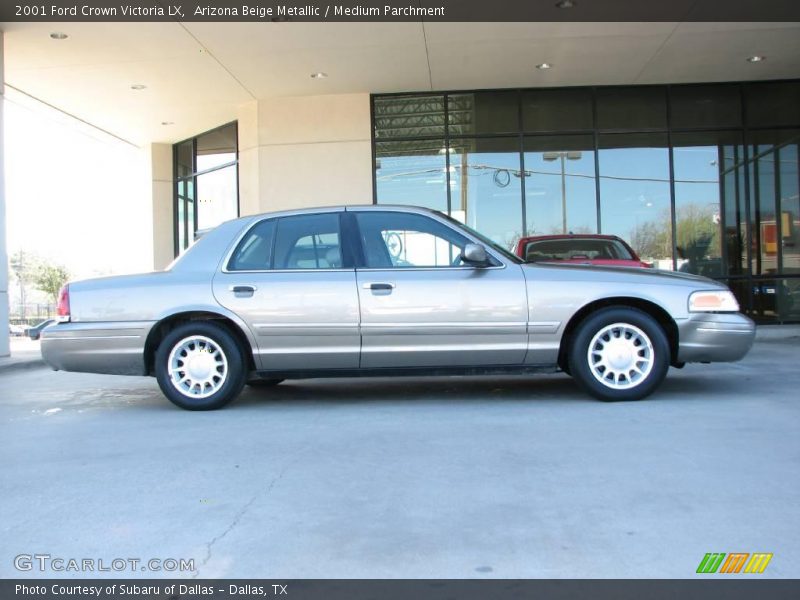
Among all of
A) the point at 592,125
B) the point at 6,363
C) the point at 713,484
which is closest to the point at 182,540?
the point at 713,484

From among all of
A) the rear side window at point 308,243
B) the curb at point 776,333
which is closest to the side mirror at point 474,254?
the rear side window at point 308,243

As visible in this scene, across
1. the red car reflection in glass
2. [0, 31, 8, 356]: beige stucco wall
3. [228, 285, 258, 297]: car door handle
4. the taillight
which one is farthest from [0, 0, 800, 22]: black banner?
[228, 285, 258, 297]: car door handle

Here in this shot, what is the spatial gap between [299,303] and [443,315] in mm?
1175

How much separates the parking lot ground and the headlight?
30.3 inches

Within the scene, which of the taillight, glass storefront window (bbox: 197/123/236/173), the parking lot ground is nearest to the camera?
the parking lot ground

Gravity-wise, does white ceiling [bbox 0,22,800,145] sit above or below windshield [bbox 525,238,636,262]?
above

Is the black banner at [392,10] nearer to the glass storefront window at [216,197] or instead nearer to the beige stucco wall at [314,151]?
the beige stucco wall at [314,151]

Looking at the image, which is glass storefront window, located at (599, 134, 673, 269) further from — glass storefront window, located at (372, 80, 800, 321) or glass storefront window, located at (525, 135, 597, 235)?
glass storefront window, located at (525, 135, 597, 235)

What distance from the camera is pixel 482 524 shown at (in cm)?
312

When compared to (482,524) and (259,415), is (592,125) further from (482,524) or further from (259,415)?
(482,524)

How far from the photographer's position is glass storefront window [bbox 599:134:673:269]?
14312mm

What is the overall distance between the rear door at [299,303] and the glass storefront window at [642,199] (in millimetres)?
9653
